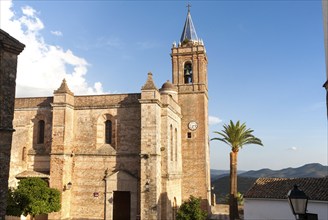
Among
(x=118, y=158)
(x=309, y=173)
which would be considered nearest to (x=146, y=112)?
(x=118, y=158)

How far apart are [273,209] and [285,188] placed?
5.18 ft

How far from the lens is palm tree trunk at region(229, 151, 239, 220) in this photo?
2578 centimetres

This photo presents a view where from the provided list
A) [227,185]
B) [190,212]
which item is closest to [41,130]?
[190,212]

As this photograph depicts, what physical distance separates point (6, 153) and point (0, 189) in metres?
0.99

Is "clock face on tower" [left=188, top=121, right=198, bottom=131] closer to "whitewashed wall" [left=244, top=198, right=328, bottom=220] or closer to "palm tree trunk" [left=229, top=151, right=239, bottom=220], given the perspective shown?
"palm tree trunk" [left=229, top=151, right=239, bottom=220]

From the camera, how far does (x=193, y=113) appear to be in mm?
26141

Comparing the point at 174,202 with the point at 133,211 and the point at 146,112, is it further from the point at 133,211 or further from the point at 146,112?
the point at 146,112

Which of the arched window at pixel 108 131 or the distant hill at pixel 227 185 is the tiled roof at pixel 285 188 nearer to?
the arched window at pixel 108 131

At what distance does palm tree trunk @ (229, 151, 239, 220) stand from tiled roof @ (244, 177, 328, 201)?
149 inches

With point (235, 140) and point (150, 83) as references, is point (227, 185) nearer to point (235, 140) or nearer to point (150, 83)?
point (235, 140)

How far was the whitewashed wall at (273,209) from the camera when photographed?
55.9ft

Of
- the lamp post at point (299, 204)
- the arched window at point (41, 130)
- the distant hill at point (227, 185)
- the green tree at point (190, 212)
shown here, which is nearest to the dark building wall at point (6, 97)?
the lamp post at point (299, 204)

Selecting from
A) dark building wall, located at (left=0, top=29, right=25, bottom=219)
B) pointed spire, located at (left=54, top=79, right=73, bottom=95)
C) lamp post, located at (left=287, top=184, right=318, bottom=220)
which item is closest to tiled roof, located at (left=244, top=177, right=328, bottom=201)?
lamp post, located at (left=287, top=184, right=318, bottom=220)

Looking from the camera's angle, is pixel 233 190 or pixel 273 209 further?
pixel 233 190
